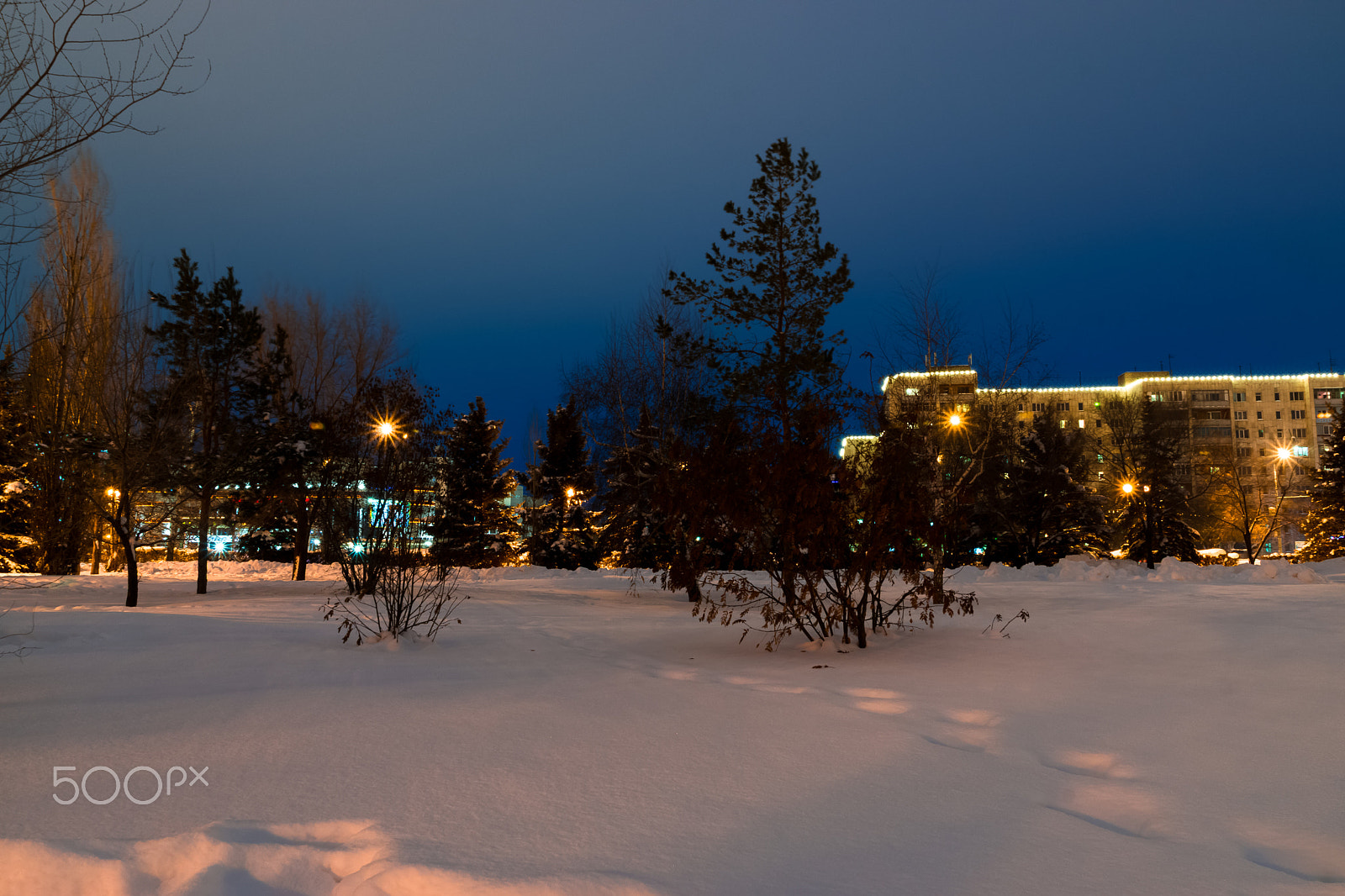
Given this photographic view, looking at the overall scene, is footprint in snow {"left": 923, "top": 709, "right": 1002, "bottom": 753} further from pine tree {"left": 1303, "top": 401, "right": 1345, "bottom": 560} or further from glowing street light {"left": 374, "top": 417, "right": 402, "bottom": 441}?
pine tree {"left": 1303, "top": 401, "right": 1345, "bottom": 560}

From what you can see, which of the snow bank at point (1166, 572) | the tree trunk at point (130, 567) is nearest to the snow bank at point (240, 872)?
the tree trunk at point (130, 567)

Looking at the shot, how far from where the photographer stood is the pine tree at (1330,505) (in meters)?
30.5

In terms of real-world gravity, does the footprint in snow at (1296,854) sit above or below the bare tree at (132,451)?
below

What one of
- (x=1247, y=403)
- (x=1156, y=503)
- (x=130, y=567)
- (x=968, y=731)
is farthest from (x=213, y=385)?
(x=1247, y=403)

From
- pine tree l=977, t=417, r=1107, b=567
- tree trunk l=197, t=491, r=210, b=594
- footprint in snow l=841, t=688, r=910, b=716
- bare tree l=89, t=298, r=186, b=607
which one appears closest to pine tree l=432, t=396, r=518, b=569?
tree trunk l=197, t=491, r=210, b=594

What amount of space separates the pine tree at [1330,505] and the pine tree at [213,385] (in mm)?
37261

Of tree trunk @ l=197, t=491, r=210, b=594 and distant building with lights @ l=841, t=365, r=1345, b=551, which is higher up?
distant building with lights @ l=841, t=365, r=1345, b=551

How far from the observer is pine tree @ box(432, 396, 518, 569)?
96.2ft

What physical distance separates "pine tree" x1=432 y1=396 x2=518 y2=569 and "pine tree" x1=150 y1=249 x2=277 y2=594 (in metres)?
7.11

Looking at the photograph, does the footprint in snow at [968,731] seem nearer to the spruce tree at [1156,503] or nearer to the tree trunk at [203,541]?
the tree trunk at [203,541]

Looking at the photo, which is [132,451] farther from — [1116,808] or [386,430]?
[1116,808]

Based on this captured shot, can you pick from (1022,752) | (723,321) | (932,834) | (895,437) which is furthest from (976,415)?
(932,834)

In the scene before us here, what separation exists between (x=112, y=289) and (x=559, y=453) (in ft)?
51.4

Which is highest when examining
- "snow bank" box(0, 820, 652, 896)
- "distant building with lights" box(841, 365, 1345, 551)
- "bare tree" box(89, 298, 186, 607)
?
"distant building with lights" box(841, 365, 1345, 551)
